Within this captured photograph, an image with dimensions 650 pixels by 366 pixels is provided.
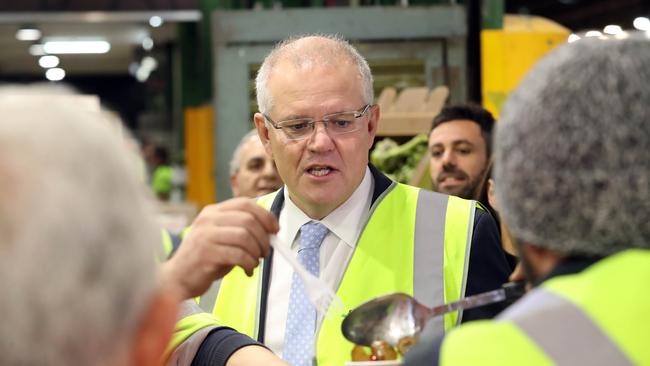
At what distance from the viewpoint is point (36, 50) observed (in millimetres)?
20469

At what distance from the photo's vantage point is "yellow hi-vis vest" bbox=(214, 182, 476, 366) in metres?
2.90

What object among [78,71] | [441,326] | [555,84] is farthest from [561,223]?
[78,71]

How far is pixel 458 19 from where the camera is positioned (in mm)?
6359

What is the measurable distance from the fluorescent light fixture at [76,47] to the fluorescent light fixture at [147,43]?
65cm

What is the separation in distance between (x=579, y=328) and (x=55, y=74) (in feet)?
85.1

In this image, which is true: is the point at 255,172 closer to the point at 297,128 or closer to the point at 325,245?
the point at 297,128

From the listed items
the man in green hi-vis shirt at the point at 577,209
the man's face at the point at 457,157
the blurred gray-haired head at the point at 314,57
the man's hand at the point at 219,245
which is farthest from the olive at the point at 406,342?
the man's face at the point at 457,157

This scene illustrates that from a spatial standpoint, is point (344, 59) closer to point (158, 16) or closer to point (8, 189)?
point (8, 189)

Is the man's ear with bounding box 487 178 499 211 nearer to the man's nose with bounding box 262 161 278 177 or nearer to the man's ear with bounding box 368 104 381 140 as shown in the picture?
the man's ear with bounding box 368 104 381 140

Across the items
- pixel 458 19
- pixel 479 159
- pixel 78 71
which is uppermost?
pixel 458 19

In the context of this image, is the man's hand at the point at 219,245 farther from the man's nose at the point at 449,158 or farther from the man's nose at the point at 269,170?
→ the man's nose at the point at 269,170

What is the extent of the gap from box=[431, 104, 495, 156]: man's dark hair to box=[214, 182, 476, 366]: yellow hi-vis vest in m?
1.78

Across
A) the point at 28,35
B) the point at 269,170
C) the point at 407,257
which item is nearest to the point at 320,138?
the point at 407,257

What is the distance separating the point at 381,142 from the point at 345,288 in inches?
92.3
